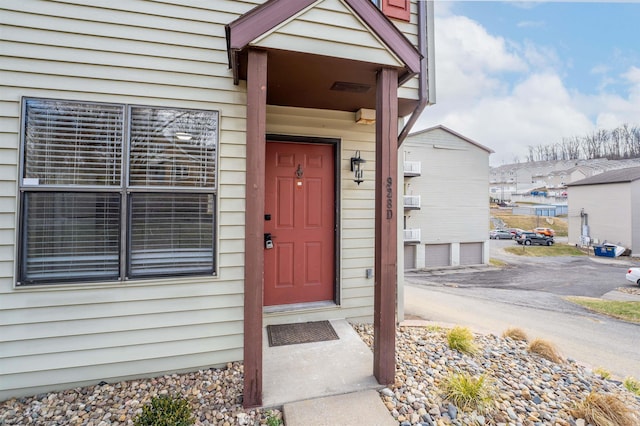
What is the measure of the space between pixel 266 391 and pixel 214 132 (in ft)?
7.02

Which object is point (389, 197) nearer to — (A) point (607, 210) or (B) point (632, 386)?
(B) point (632, 386)

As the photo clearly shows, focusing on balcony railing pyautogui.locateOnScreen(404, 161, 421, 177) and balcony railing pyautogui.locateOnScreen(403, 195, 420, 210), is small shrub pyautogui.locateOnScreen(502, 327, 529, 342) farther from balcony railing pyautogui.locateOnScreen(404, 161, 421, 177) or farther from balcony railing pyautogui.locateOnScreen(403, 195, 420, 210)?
balcony railing pyautogui.locateOnScreen(404, 161, 421, 177)

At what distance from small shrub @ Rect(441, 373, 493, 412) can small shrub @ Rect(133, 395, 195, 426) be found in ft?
5.71

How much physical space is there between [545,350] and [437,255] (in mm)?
14408

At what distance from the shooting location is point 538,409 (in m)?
2.01

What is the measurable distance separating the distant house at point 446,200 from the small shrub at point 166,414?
47.5ft

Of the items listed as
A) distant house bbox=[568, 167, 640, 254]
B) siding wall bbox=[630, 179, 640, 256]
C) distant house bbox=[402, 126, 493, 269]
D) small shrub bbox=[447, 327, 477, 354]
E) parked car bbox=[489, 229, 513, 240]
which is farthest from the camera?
parked car bbox=[489, 229, 513, 240]

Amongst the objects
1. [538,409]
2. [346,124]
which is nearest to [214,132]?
[346,124]

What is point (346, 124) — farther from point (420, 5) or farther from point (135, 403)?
point (135, 403)

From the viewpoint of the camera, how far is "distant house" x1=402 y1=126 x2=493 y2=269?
52.1ft

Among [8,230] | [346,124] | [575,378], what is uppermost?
[346,124]

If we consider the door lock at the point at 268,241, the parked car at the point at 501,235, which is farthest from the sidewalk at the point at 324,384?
the parked car at the point at 501,235

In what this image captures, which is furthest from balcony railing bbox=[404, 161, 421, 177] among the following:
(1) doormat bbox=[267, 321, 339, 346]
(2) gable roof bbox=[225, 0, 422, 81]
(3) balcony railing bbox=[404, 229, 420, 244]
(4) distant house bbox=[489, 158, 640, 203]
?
(4) distant house bbox=[489, 158, 640, 203]

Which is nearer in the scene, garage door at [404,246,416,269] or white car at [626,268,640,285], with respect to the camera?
white car at [626,268,640,285]
